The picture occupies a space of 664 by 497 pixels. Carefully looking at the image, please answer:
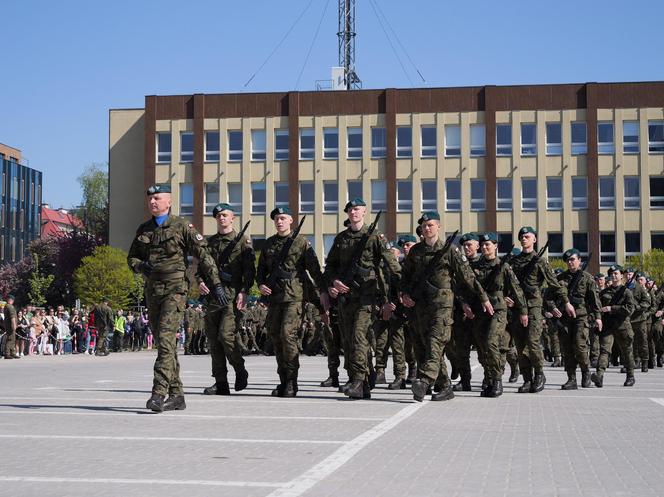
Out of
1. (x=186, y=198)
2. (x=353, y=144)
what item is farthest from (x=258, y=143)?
(x=353, y=144)

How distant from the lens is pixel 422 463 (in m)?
8.21

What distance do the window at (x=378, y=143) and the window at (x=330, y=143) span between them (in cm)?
210

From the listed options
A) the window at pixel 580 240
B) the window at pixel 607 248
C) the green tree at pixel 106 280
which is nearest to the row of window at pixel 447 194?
the window at pixel 580 240

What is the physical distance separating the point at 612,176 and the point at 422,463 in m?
60.3

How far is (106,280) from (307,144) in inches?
546

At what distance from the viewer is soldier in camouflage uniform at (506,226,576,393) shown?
16312 millimetres

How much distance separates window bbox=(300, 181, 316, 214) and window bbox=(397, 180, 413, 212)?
5.06 m

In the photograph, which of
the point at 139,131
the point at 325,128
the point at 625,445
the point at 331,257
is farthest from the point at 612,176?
the point at 625,445

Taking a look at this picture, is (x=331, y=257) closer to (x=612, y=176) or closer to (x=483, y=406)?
(x=483, y=406)

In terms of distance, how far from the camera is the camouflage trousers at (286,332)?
575 inches

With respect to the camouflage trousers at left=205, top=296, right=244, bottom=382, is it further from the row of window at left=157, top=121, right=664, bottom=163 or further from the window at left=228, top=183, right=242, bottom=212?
the window at left=228, top=183, right=242, bottom=212

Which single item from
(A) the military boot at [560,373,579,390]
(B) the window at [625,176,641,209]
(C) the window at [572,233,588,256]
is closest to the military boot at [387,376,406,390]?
(A) the military boot at [560,373,579,390]

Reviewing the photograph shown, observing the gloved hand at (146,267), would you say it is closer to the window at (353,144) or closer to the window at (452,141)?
the window at (452,141)

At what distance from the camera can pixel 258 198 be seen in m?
70.4
